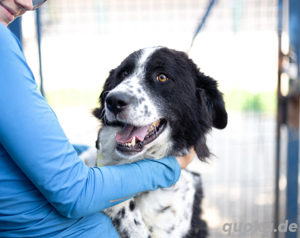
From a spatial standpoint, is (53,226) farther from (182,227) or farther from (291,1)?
(291,1)

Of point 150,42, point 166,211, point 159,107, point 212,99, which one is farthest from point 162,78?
point 150,42

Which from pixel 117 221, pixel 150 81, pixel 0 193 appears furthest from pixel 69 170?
pixel 150 81

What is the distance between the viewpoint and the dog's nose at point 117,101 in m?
1.21

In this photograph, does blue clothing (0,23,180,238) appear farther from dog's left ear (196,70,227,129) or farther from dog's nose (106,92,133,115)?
dog's left ear (196,70,227,129)

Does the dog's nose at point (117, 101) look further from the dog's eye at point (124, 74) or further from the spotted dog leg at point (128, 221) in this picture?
the spotted dog leg at point (128, 221)

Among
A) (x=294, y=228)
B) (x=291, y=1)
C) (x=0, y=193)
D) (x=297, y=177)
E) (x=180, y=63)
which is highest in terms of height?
(x=291, y=1)

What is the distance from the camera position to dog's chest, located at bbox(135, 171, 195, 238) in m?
1.31

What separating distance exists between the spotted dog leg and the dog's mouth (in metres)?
0.26

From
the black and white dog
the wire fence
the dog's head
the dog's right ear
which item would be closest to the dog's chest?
the black and white dog

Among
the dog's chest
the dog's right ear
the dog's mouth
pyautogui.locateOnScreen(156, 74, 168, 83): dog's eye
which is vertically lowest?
the dog's chest

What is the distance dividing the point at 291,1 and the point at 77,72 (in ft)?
5.35

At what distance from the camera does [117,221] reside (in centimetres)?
126

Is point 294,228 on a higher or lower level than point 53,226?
lower

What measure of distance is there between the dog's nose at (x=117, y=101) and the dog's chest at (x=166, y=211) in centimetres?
42
